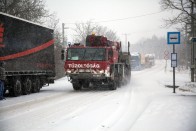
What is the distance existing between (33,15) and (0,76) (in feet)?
64.2

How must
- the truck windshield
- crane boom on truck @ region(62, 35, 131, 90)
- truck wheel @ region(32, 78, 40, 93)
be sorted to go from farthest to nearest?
the truck windshield, crane boom on truck @ region(62, 35, 131, 90), truck wheel @ region(32, 78, 40, 93)

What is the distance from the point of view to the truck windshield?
1966 centimetres

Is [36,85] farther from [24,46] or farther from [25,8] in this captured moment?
[25,8]

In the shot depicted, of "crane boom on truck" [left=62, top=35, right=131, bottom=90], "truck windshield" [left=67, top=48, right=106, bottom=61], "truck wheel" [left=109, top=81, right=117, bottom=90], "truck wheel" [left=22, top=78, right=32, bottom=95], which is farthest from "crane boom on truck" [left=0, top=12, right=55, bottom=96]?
"truck wheel" [left=109, top=81, right=117, bottom=90]

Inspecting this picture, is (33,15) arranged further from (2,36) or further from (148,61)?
(148,61)

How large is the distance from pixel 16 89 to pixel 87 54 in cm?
478

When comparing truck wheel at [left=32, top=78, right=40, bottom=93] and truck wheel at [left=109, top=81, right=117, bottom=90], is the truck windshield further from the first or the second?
truck wheel at [left=32, top=78, right=40, bottom=93]

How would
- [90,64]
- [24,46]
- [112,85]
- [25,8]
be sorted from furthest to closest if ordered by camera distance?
[25,8]
[112,85]
[90,64]
[24,46]

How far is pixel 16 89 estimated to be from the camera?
16844 mm

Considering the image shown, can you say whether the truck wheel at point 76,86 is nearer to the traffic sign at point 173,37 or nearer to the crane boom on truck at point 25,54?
the crane boom on truck at point 25,54

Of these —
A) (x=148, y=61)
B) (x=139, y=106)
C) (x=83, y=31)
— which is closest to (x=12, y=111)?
(x=139, y=106)

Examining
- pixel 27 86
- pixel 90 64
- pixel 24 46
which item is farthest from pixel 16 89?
pixel 90 64

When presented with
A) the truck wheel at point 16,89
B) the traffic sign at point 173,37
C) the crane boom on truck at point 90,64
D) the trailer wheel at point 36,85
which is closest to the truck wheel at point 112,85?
the crane boom on truck at point 90,64

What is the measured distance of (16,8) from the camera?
32344mm
